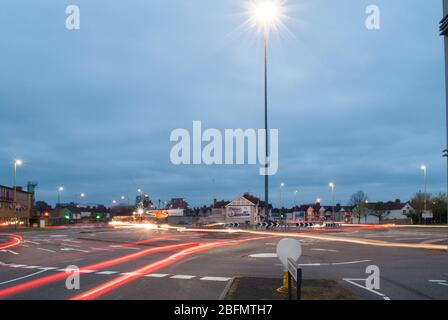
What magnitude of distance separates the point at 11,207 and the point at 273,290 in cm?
9652

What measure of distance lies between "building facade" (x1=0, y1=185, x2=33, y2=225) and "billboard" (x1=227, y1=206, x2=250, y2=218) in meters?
42.2

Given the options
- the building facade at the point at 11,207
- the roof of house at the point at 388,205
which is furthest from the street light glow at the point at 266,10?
the roof of house at the point at 388,205

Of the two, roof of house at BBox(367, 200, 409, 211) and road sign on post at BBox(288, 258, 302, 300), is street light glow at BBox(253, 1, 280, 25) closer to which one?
road sign on post at BBox(288, 258, 302, 300)

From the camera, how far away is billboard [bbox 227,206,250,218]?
109 meters

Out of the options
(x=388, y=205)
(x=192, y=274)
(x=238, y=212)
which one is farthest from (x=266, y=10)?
(x=388, y=205)

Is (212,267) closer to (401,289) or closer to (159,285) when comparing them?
(159,285)

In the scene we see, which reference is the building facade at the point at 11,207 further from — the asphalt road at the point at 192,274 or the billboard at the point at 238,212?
the asphalt road at the point at 192,274

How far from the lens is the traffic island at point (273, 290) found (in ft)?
38.6

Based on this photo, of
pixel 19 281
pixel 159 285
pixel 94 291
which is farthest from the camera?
pixel 19 281

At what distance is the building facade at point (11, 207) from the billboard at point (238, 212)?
42215 millimetres

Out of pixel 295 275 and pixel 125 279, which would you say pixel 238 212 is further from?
pixel 295 275
